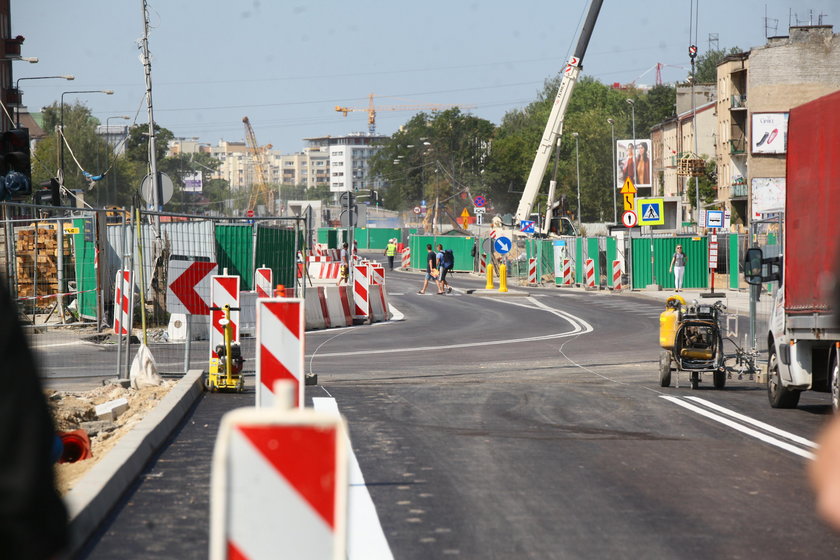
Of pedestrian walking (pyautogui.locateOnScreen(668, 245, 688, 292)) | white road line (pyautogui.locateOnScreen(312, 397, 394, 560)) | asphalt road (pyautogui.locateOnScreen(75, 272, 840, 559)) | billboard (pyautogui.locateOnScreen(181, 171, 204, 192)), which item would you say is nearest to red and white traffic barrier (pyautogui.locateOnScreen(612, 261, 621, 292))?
pedestrian walking (pyautogui.locateOnScreen(668, 245, 688, 292))

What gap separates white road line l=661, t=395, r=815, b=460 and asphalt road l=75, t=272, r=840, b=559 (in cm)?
2

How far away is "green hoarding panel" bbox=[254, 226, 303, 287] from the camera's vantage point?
72.7 feet

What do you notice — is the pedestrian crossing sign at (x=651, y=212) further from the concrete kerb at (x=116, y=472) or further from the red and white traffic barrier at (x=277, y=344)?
the red and white traffic barrier at (x=277, y=344)

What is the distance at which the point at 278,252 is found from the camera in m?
25.0

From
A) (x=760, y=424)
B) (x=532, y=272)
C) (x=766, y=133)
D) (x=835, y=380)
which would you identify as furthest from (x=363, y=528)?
(x=766, y=133)

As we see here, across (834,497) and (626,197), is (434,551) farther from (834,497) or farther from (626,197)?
(626,197)

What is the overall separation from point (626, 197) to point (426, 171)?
316ft

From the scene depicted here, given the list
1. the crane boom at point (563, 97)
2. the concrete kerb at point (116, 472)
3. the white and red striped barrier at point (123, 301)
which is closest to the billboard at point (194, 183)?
the crane boom at point (563, 97)

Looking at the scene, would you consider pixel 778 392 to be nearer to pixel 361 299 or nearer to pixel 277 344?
pixel 277 344

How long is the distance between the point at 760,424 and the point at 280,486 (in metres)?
9.10

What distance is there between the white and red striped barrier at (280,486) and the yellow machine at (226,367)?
10503 millimetres

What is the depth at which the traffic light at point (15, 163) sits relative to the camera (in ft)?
50.1

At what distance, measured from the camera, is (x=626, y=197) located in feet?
132

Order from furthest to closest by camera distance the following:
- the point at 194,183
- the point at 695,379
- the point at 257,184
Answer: the point at 257,184 → the point at 194,183 → the point at 695,379
